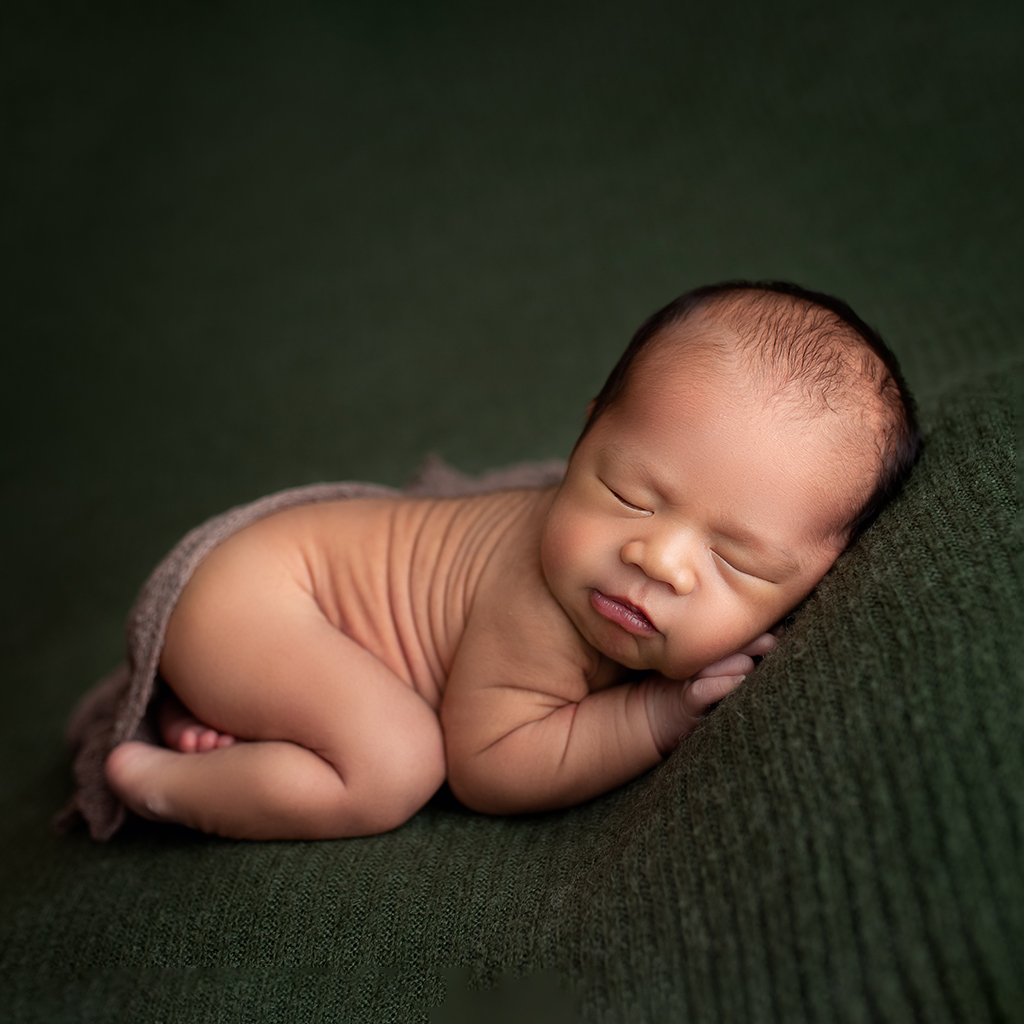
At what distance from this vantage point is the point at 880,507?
0.86m

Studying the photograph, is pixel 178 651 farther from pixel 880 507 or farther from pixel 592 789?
pixel 880 507

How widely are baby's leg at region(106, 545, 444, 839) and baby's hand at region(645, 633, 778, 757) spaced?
0.25 meters

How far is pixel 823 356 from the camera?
2.74 feet

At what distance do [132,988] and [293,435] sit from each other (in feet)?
3.93

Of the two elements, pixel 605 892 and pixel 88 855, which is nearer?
pixel 605 892

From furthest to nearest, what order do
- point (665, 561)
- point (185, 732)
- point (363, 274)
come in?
1. point (363, 274)
2. point (185, 732)
3. point (665, 561)

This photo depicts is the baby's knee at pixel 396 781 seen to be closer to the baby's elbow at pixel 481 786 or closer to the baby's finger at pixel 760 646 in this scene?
the baby's elbow at pixel 481 786

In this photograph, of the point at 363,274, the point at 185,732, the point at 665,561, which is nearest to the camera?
the point at 665,561

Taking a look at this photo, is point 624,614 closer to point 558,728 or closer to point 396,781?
point 558,728

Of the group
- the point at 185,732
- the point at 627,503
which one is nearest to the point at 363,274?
the point at 185,732

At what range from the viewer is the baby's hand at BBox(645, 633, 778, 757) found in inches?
32.7

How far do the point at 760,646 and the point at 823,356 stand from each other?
273 mm

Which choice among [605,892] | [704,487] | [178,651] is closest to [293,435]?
[178,651]

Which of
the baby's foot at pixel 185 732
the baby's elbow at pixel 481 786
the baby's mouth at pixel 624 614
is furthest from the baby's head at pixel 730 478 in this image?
the baby's foot at pixel 185 732
